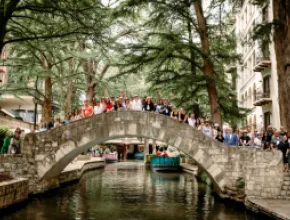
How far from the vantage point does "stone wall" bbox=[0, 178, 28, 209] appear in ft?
39.4

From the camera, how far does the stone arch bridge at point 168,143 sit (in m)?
13.7

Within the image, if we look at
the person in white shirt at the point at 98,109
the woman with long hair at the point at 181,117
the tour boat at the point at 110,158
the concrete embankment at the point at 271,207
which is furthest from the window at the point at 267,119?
the tour boat at the point at 110,158

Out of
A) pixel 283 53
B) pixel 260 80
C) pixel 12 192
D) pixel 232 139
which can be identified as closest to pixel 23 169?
Result: pixel 12 192

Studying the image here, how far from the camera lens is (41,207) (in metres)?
13.5

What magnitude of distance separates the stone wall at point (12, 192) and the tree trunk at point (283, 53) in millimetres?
10150

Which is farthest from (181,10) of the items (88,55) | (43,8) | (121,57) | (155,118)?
(43,8)

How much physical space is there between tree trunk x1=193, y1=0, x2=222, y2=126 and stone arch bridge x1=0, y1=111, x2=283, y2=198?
15.0 feet

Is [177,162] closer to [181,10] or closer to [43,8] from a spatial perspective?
[181,10]

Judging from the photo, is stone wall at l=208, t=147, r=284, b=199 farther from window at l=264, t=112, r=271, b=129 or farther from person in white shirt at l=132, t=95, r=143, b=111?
window at l=264, t=112, r=271, b=129

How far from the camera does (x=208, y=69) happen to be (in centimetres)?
1978

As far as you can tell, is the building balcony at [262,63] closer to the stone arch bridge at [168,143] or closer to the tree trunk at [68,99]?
the stone arch bridge at [168,143]

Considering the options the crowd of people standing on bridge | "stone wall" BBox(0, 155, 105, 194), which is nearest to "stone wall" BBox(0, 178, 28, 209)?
"stone wall" BBox(0, 155, 105, 194)

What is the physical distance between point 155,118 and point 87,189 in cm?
604

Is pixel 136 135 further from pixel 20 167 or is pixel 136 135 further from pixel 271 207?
pixel 271 207
